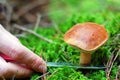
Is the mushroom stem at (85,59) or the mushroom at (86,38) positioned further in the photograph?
the mushroom stem at (85,59)

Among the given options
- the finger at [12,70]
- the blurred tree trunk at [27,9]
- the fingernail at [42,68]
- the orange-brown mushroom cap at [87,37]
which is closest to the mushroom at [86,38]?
the orange-brown mushroom cap at [87,37]

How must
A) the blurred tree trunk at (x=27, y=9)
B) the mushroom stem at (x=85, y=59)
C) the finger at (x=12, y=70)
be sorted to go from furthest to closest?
the blurred tree trunk at (x=27, y=9) → the mushroom stem at (x=85, y=59) → the finger at (x=12, y=70)

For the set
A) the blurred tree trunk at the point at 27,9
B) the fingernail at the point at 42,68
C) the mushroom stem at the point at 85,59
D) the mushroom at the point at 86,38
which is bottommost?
the fingernail at the point at 42,68

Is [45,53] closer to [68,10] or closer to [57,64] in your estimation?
[57,64]

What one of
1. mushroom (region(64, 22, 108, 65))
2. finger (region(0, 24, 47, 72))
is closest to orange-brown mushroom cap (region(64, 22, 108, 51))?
mushroom (region(64, 22, 108, 65))

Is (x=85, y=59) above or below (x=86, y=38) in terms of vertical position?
below

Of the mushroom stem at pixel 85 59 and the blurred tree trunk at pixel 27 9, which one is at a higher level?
the blurred tree trunk at pixel 27 9

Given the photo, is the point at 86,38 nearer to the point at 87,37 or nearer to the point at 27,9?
the point at 87,37

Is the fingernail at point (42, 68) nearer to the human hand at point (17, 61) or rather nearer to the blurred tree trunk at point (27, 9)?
the human hand at point (17, 61)

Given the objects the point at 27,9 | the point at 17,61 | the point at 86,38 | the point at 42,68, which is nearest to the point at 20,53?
the point at 17,61
